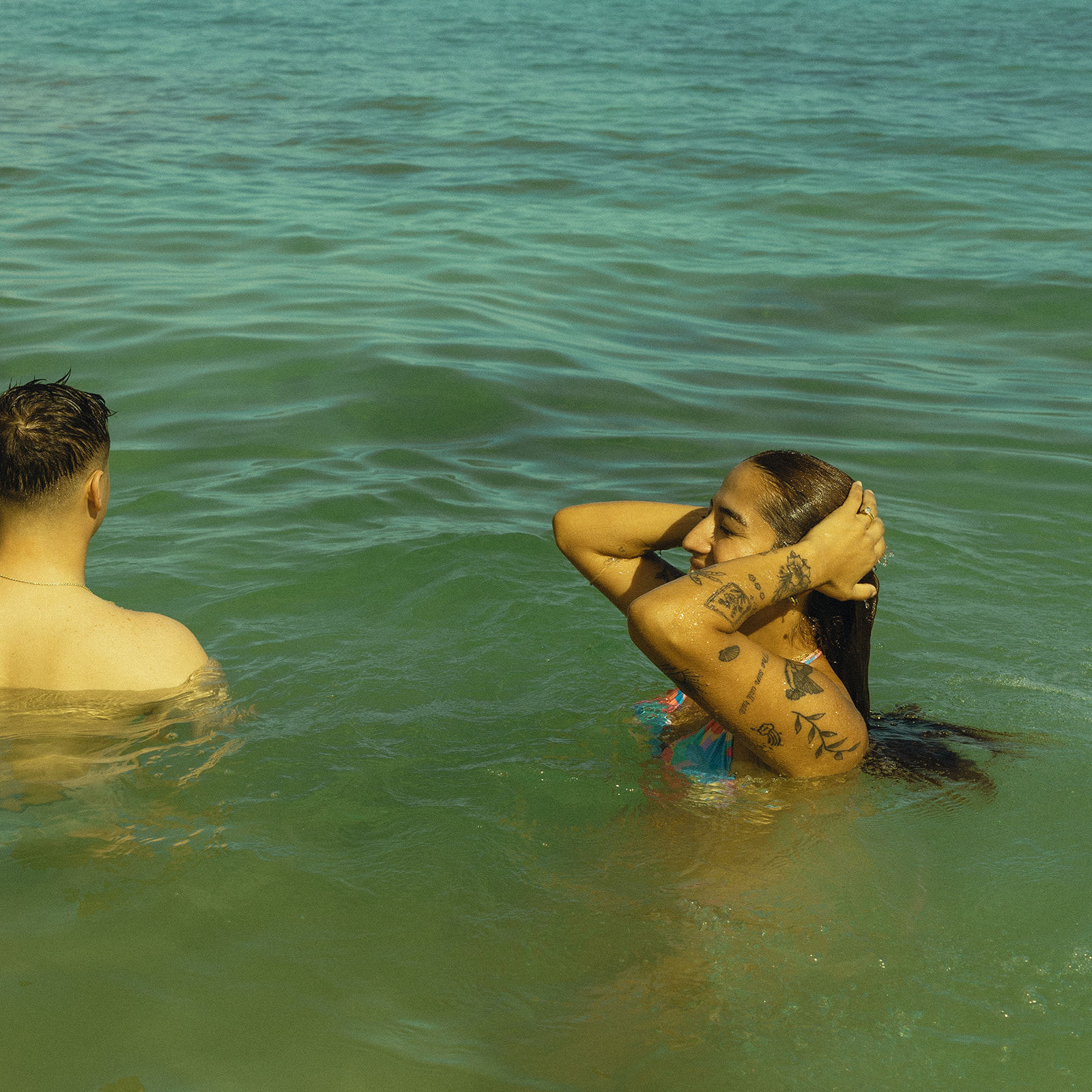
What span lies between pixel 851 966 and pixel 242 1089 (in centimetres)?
160

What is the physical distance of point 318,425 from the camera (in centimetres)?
814

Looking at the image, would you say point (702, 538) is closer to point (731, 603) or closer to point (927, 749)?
point (731, 603)

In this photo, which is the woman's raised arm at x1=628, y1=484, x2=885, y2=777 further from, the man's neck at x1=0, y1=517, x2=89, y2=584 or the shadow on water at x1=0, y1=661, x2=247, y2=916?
the man's neck at x1=0, y1=517, x2=89, y2=584

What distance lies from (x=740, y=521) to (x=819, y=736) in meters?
0.69

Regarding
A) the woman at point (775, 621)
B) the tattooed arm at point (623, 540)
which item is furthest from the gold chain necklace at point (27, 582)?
the woman at point (775, 621)

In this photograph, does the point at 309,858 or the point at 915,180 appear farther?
the point at 915,180

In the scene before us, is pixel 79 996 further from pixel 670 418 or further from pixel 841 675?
pixel 670 418

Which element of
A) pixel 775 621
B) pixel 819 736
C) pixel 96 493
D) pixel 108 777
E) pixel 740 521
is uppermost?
pixel 740 521

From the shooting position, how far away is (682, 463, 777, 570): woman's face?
3.73 metres

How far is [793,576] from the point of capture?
139 inches

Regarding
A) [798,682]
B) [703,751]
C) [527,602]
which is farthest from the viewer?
[527,602]

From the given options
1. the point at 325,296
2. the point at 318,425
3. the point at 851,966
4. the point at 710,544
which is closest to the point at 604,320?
the point at 325,296

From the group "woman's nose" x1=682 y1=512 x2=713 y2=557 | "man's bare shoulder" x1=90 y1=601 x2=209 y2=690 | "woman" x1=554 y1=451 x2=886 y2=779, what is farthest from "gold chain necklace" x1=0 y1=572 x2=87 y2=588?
"woman's nose" x1=682 y1=512 x2=713 y2=557

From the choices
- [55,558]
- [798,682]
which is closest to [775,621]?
[798,682]
